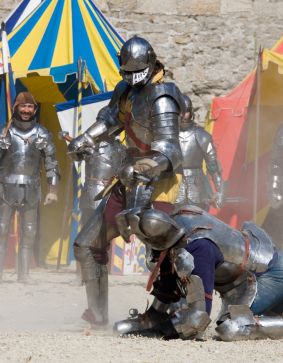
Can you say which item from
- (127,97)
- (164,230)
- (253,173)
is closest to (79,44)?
(253,173)

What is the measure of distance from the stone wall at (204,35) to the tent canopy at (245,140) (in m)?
1.05

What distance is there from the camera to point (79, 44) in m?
9.80

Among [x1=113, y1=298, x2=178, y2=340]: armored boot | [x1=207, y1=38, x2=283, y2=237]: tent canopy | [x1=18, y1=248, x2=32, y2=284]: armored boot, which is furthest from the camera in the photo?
[x1=207, y1=38, x2=283, y2=237]: tent canopy

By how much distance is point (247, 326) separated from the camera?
4727mm

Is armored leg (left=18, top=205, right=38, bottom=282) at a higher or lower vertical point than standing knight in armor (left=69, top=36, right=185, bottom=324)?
lower

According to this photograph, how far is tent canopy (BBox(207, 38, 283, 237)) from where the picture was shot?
1000 cm

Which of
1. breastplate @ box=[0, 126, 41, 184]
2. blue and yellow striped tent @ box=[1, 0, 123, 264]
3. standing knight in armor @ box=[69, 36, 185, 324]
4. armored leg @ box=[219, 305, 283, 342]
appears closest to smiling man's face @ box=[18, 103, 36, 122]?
Answer: breastplate @ box=[0, 126, 41, 184]

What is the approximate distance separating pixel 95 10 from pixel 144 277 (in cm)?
288

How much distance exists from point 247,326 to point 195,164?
391cm

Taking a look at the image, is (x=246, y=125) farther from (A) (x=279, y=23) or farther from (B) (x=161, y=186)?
(B) (x=161, y=186)

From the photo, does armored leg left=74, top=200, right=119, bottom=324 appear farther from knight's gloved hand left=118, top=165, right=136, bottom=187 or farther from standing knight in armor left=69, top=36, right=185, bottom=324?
knight's gloved hand left=118, top=165, right=136, bottom=187

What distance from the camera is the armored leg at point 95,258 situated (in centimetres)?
536

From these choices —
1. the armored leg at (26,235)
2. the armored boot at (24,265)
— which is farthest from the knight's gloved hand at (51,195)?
the armored boot at (24,265)

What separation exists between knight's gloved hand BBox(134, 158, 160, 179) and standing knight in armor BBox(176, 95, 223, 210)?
11.1ft
